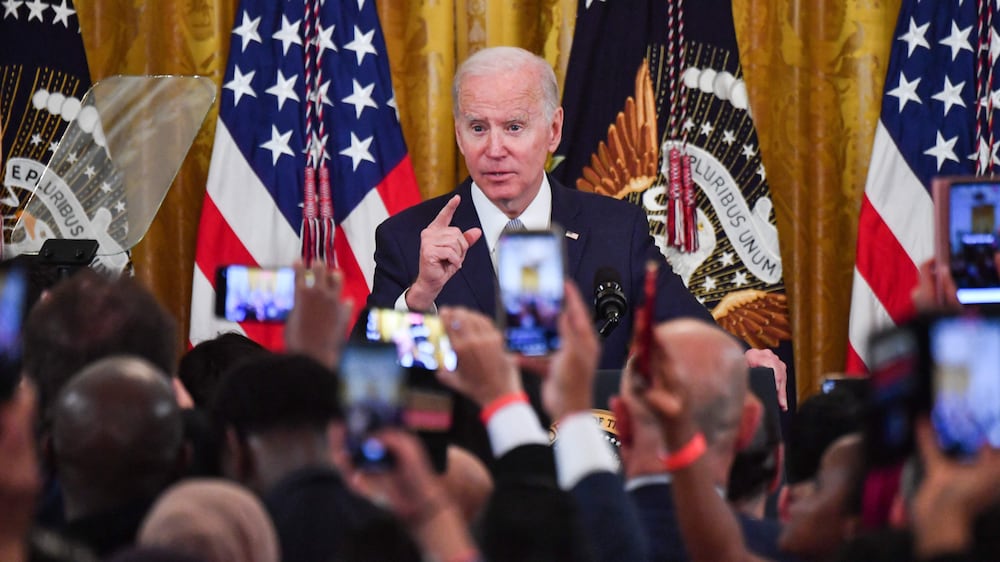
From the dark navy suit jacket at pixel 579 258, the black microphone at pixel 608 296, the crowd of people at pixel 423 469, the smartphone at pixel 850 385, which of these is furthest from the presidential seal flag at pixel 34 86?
the smartphone at pixel 850 385

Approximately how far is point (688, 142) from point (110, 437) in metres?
3.86

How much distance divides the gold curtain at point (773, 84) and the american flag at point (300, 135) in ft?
0.61

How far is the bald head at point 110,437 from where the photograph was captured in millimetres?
1833

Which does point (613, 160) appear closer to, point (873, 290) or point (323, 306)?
point (873, 290)

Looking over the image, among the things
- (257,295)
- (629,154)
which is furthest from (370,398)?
(629,154)

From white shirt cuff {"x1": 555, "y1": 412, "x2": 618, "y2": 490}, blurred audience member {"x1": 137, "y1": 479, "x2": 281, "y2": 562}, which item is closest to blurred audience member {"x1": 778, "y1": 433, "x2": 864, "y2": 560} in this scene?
white shirt cuff {"x1": 555, "y1": 412, "x2": 618, "y2": 490}

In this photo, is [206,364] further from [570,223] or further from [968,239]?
[968,239]

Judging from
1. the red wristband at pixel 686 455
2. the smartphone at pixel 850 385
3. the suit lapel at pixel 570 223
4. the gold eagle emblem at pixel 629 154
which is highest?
the gold eagle emblem at pixel 629 154

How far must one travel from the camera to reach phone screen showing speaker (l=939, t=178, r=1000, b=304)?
2412 mm

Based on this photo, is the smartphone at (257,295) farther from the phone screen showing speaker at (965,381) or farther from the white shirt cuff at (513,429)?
the phone screen showing speaker at (965,381)

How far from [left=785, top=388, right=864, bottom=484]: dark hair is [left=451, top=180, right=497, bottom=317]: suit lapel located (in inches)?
56.9

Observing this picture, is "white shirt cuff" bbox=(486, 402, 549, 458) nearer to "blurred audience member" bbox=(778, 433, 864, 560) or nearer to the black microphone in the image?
"blurred audience member" bbox=(778, 433, 864, 560)

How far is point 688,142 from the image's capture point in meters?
5.45

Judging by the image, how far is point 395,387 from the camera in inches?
67.5
